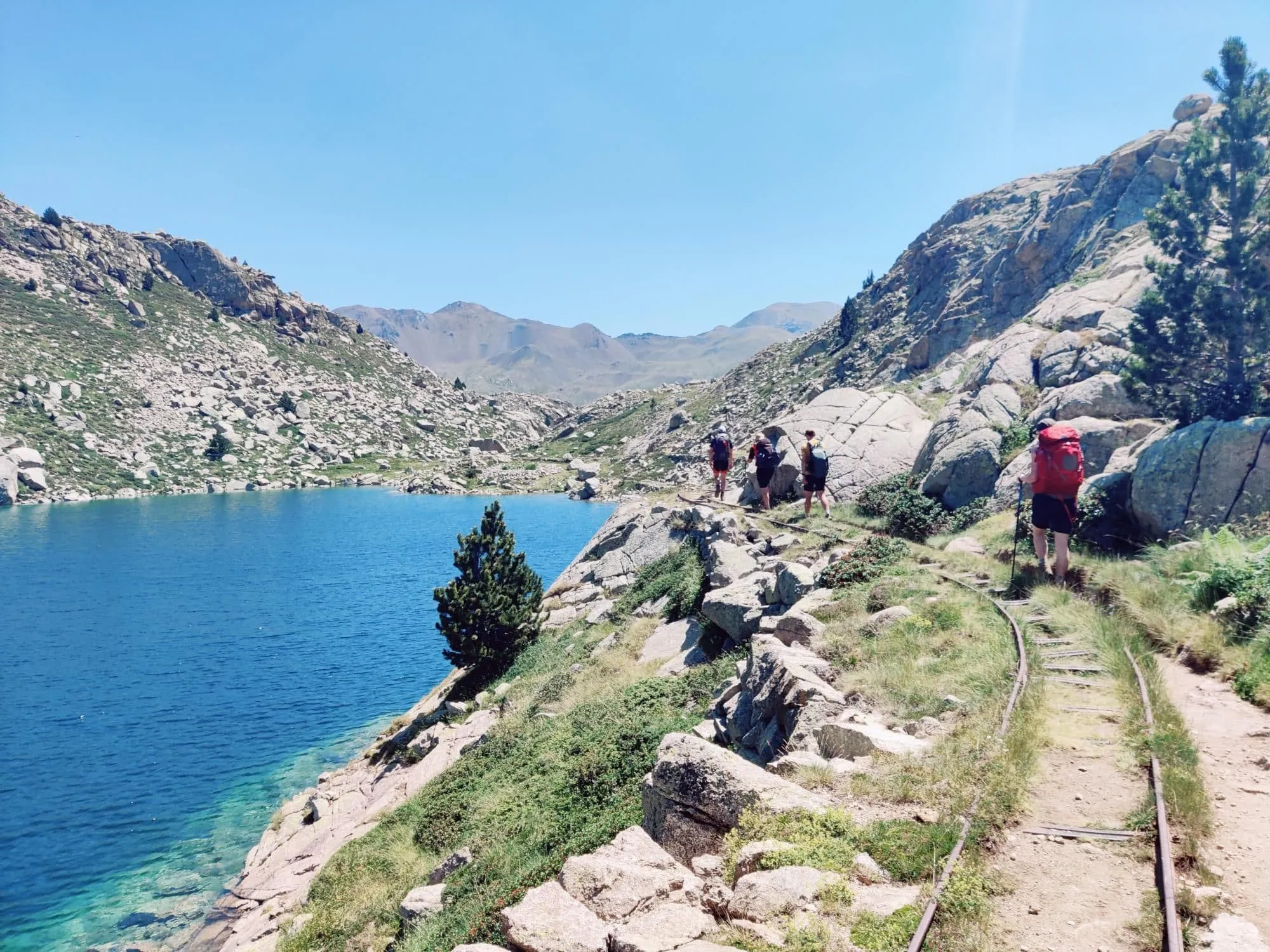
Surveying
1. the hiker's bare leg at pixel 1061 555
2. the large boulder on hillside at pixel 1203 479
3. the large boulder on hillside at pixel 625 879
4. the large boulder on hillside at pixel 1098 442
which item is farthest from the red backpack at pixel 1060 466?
the large boulder on hillside at pixel 625 879

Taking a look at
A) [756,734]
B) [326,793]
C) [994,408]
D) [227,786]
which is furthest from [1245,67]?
[227,786]

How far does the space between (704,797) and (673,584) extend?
59.6 ft

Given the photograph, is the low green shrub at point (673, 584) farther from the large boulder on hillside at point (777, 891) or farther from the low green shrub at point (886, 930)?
the low green shrub at point (886, 930)

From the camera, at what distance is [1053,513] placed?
15562 millimetres

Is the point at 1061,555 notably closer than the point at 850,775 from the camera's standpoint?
No

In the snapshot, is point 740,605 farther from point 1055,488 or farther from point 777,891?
point 777,891

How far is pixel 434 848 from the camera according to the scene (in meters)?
16.0

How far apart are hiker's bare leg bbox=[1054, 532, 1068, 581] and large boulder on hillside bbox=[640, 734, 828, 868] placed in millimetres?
10626

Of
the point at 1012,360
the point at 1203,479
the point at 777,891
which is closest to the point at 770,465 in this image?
the point at 1012,360

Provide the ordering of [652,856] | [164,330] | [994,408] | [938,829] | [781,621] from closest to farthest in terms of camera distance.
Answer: [938,829] → [652,856] → [781,621] → [994,408] → [164,330]

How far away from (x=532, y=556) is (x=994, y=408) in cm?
4991

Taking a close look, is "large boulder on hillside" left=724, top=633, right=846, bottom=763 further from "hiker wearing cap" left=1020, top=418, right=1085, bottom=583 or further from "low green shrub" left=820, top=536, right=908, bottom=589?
"hiker wearing cap" left=1020, top=418, right=1085, bottom=583

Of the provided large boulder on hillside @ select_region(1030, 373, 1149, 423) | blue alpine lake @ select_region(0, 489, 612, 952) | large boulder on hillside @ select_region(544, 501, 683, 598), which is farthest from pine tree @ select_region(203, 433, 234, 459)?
large boulder on hillside @ select_region(1030, 373, 1149, 423)

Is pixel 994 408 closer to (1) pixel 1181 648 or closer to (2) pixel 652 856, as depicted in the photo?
(1) pixel 1181 648
